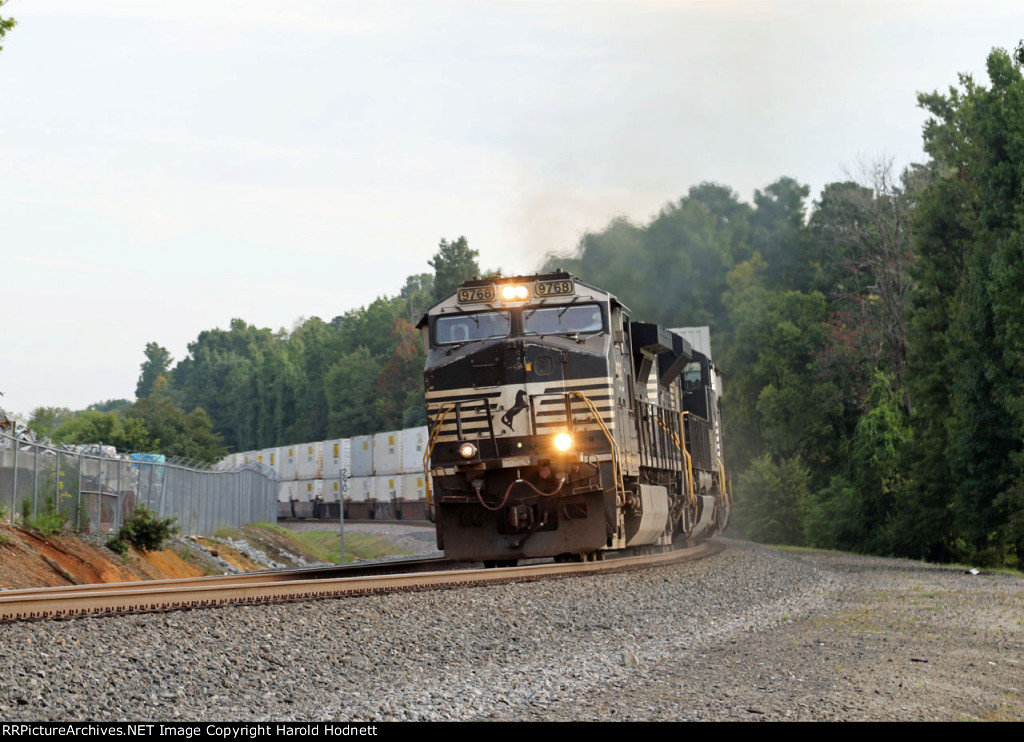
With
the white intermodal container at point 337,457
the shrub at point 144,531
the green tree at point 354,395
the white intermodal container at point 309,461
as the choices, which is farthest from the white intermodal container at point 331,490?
the green tree at point 354,395

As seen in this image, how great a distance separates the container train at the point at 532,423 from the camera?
14.8 metres

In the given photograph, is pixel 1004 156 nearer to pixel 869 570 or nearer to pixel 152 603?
pixel 869 570

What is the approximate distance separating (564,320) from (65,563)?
9.49 meters

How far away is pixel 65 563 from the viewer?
59.7 feet

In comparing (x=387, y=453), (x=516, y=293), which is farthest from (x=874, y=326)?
(x=516, y=293)

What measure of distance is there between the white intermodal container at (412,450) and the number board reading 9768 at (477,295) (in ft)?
109

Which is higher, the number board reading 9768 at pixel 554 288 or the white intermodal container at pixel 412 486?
the number board reading 9768 at pixel 554 288

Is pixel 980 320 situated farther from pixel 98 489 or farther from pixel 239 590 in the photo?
pixel 239 590

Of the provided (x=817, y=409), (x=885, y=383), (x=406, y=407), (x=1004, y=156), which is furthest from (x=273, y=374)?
(x=1004, y=156)

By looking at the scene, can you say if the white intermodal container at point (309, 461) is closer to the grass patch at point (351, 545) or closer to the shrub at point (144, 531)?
the grass patch at point (351, 545)

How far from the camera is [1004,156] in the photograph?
28.8 metres

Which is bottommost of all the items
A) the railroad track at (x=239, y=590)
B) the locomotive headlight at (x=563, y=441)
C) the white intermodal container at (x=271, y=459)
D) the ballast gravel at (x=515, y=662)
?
the ballast gravel at (x=515, y=662)

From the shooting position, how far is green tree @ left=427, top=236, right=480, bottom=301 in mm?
96438

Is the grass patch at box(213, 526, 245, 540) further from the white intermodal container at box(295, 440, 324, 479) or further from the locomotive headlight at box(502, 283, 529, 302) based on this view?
the white intermodal container at box(295, 440, 324, 479)
